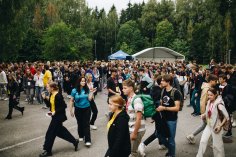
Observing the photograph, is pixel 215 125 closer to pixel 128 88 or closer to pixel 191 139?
pixel 128 88

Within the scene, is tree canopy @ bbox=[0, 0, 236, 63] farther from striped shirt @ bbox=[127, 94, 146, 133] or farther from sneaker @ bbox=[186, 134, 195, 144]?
striped shirt @ bbox=[127, 94, 146, 133]

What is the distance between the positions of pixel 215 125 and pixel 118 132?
299cm

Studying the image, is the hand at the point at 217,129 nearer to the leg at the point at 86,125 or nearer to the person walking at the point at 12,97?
the leg at the point at 86,125

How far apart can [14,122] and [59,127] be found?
4.79 metres

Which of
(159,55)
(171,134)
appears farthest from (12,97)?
(159,55)

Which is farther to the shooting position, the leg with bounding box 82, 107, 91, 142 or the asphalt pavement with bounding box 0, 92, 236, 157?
the leg with bounding box 82, 107, 91, 142

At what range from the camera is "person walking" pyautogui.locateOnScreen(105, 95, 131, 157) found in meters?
4.60

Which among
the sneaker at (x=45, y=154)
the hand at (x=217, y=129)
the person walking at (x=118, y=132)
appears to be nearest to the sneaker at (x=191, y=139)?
the hand at (x=217, y=129)

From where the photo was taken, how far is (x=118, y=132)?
4598 millimetres

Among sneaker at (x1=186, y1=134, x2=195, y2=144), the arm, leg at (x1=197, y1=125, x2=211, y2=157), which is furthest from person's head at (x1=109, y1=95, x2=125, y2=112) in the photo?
sneaker at (x1=186, y1=134, x2=195, y2=144)

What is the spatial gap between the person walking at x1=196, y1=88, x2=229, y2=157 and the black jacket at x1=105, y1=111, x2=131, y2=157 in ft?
8.64

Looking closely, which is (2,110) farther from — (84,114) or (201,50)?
(201,50)

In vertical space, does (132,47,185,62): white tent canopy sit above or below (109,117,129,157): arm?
above

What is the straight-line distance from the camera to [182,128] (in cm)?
1093
